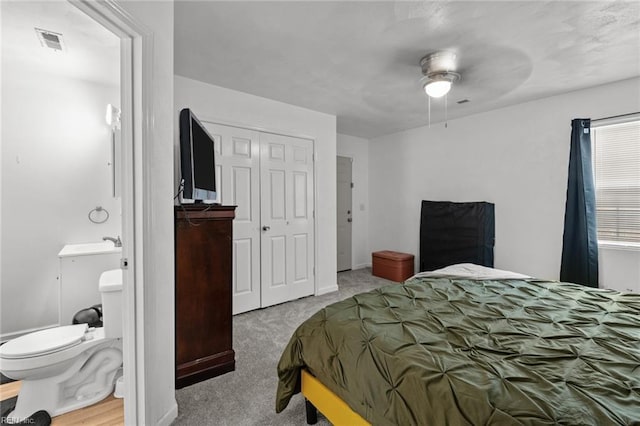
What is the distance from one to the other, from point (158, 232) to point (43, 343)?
41.2 inches

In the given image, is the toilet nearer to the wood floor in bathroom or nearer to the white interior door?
the wood floor in bathroom

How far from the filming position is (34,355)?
62.2 inches

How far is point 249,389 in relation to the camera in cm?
191

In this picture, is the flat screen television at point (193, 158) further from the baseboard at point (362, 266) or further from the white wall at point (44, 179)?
the baseboard at point (362, 266)

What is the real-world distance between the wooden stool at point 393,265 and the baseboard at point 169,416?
3468 millimetres

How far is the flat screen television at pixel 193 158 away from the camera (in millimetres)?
1846

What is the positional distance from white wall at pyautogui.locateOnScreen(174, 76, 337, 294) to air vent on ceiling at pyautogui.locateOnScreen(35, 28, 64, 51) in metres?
0.84

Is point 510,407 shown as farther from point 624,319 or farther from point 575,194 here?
point 575,194

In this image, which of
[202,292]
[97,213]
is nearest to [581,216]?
[202,292]

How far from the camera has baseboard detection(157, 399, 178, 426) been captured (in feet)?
5.03

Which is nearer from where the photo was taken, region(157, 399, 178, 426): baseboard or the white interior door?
region(157, 399, 178, 426): baseboard

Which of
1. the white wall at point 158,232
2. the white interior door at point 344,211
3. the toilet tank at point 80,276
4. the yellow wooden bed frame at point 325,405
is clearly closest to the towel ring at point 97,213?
the toilet tank at point 80,276

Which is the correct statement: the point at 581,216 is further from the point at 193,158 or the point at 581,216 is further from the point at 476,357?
the point at 193,158

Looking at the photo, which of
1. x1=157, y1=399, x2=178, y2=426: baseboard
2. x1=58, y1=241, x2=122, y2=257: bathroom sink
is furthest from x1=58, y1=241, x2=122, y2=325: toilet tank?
x1=157, y1=399, x2=178, y2=426: baseboard
